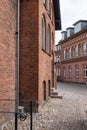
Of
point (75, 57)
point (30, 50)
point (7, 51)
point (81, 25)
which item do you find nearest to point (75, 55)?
point (75, 57)

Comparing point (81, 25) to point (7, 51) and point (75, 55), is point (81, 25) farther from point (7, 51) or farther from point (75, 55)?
point (7, 51)

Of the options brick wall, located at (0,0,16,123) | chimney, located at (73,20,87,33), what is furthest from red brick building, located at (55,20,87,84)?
brick wall, located at (0,0,16,123)

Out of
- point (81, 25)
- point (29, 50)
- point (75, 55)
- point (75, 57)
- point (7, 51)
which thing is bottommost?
point (7, 51)

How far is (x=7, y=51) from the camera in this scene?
402 inches

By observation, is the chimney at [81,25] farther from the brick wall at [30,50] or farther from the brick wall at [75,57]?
the brick wall at [30,50]

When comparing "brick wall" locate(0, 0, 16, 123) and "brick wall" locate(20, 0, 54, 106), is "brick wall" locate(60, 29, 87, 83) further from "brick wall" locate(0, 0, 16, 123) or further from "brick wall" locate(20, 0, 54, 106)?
"brick wall" locate(0, 0, 16, 123)

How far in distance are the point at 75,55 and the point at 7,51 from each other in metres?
35.3

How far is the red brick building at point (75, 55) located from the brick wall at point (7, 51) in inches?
1167

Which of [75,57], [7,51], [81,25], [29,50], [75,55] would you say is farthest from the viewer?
[81,25]

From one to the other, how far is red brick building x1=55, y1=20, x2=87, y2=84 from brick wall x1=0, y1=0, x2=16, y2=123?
2964cm

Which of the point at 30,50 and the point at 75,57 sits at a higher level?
the point at 75,57

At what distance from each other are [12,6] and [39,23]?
269cm

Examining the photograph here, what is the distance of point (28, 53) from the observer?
13.1 metres

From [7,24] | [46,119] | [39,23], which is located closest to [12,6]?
[7,24]
